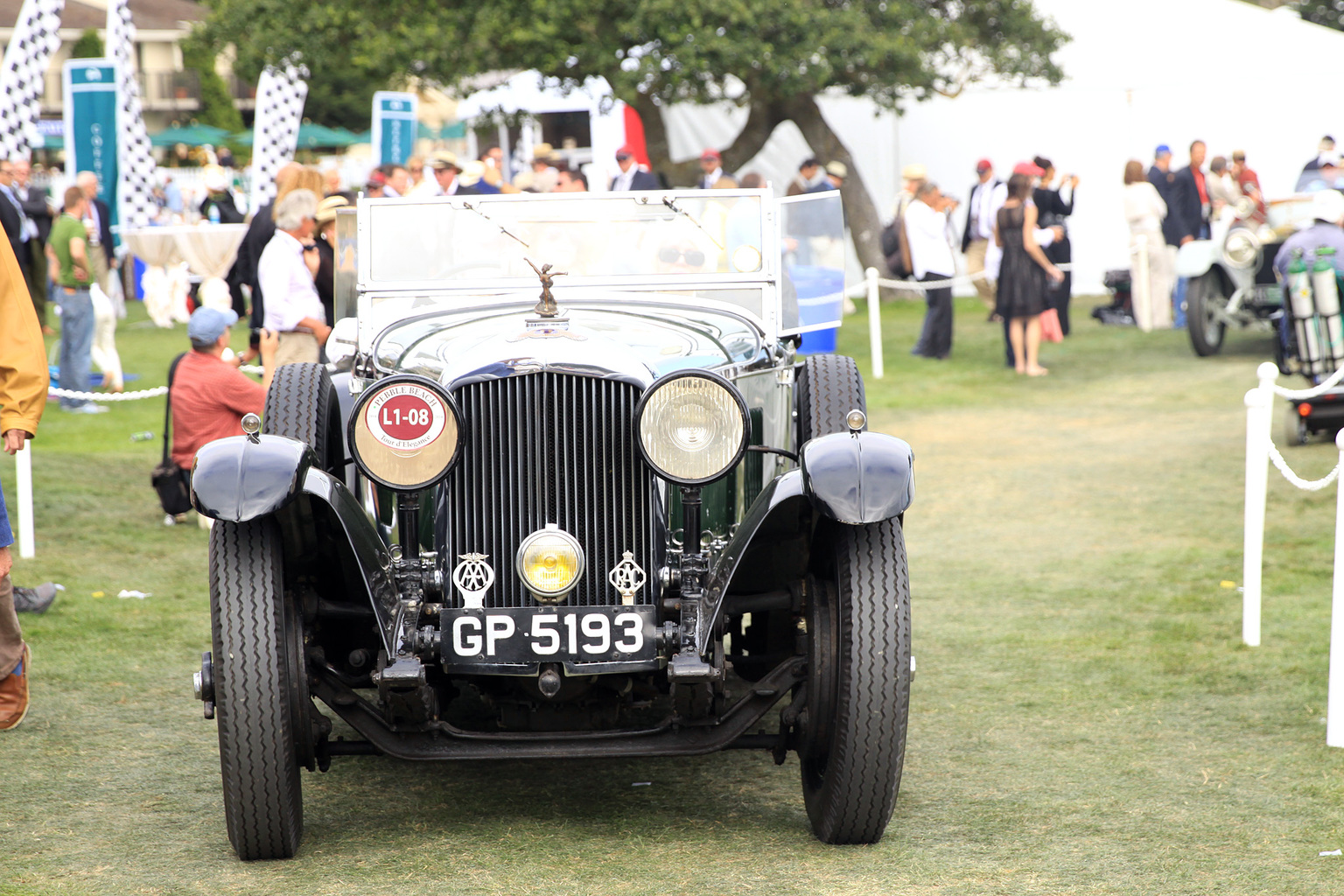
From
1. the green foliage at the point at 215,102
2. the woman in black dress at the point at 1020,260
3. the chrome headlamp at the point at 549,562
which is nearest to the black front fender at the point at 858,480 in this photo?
the chrome headlamp at the point at 549,562

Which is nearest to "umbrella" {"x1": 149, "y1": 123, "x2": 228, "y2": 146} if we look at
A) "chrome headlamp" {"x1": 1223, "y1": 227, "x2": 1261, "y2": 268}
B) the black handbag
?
"chrome headlamp" {"x1": 1223, "y1": 227, "x2": 1261, "y2": 268}

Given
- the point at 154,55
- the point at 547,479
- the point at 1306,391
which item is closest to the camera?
the point at 547,479

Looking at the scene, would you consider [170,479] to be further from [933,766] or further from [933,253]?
[933,253]

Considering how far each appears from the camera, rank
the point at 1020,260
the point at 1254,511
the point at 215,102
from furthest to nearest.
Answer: the point at 215,102 → the point at 1020,260 → the point at 1254,511

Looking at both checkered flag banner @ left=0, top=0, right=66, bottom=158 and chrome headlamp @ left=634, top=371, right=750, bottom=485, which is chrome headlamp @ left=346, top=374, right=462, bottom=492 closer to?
Answer: chrome headlamp @ left=634, top=371, right=750, bottom=485

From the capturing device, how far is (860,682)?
11.7 feet

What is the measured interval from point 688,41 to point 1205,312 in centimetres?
594

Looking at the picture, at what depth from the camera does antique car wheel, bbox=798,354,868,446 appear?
14.3ft

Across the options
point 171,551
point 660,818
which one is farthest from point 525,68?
point 660,818

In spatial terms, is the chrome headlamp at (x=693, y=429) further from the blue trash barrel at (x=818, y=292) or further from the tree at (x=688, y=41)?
the tree at (x=688, y=41)

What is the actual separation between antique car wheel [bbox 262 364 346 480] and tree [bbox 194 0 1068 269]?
1146cm

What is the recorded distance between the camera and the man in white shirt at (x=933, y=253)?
1423 centimetres

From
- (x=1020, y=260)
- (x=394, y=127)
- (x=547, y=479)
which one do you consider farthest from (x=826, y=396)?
(x=394, y=127)

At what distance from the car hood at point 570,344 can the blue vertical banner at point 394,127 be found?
16405 mm
